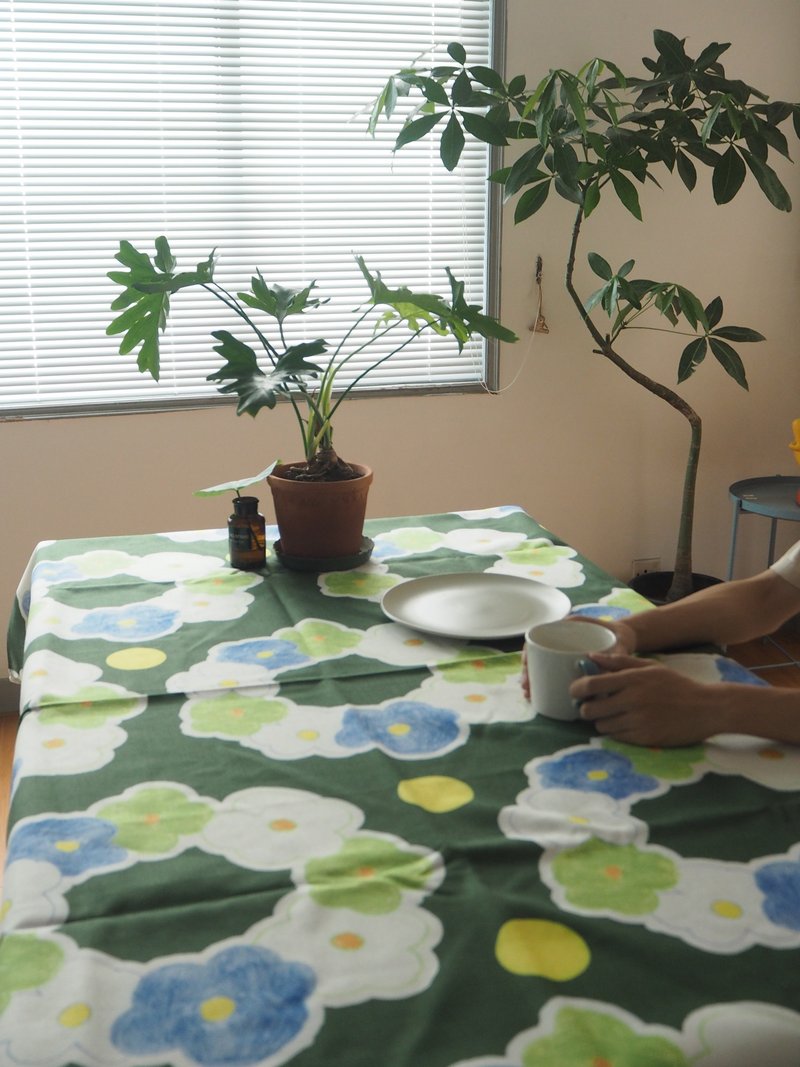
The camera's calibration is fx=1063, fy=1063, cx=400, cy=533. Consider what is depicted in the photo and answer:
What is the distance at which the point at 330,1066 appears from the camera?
0.65m

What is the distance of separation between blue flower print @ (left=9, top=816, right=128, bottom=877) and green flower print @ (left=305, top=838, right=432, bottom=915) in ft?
0.56

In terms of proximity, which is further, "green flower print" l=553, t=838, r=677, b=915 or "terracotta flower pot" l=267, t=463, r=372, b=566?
"terracotta flower pot" l=267, t=463, r=372, b=566

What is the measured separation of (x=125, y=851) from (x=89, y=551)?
3.12 feet

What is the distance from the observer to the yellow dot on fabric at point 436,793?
0.95 meters

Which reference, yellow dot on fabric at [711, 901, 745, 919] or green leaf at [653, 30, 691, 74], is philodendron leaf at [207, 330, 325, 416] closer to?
yellow dot on fabric at [711, 901, 745, 919]

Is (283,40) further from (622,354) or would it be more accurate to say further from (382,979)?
(382,979)

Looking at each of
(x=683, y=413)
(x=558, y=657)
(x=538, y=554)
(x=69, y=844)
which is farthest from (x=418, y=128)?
(x=69, y=844)

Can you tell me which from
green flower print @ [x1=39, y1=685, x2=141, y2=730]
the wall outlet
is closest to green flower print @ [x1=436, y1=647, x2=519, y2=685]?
green flower print @ [x1=39, y1=685, x2=141, y2=730]

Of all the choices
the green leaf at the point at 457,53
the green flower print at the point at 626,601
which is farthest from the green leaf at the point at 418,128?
the green flower print at the point at 626,601

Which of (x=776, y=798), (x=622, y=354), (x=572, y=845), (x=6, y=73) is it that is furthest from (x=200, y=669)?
(x=622, y=354)

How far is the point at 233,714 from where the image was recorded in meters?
1.15

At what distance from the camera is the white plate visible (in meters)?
1.36

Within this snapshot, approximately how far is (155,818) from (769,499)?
232cm

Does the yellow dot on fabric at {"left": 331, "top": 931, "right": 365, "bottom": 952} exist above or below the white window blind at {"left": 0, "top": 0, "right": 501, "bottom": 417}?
below
